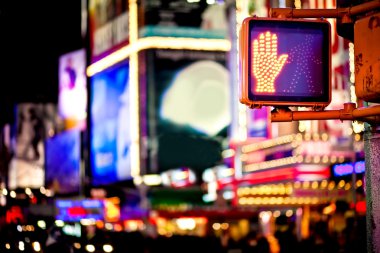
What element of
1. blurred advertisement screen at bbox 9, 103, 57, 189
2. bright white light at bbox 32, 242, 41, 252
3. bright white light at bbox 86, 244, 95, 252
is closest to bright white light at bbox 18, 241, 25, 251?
bright white light at bbox 32, 242, 41, 252

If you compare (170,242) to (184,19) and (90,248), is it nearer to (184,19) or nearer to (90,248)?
(90,248)

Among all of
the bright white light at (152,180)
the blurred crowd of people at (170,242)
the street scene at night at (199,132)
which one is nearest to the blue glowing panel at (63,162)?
the street scene at night at (199,132)

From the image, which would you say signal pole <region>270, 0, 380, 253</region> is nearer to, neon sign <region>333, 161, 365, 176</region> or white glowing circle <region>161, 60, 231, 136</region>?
neon sign <region>333, 161, 365, 176</region>

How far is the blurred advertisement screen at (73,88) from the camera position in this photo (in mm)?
58812

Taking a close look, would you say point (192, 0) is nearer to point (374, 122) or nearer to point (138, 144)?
point (138, 144)

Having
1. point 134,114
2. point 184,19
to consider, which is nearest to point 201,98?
point 184,19

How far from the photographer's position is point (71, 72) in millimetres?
59594

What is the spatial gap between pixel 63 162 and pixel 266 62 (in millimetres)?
59709

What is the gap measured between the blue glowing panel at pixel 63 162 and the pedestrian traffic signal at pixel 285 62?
2172 inches

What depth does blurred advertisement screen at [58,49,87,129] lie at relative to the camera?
5881 centimetres

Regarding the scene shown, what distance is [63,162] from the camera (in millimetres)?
65000

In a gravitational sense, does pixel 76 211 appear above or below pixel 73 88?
below

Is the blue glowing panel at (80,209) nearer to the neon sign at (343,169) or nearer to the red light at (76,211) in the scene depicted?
the red light at (76,211)

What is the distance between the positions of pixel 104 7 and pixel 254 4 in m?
19.4
